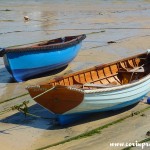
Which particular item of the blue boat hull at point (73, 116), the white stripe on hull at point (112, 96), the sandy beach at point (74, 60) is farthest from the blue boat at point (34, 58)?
the white stripe on hull at point (112, 96)

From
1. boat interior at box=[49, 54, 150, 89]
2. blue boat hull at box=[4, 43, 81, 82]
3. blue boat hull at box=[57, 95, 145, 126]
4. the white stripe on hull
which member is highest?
blue boat hull at box=[4, 43, 81, 82]

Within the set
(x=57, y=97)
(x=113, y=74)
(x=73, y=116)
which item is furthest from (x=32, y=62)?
(x=57, y=97)

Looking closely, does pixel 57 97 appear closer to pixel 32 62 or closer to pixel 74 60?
pixel 32 62

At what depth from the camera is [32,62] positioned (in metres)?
13.0

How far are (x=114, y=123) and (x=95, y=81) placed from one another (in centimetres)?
164

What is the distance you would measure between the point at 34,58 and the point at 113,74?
9.48ft

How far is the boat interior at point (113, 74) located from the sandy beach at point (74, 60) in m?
0.86

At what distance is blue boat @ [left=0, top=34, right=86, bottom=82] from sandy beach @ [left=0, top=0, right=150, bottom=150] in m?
0.32

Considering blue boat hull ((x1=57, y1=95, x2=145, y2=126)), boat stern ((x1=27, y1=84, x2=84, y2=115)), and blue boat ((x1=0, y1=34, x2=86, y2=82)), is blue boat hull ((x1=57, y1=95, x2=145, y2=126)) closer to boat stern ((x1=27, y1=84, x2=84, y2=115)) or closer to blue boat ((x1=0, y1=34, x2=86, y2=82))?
boat stern ((x1=27, y1=84, x2=84, y2=115))

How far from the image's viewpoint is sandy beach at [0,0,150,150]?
28.5 ft

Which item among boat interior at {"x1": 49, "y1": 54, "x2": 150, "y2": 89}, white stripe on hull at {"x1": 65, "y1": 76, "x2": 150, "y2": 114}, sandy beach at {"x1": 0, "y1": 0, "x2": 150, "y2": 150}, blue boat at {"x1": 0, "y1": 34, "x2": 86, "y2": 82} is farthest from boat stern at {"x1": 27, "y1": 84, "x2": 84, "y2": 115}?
blue boat at {"x1": 0, "y1": 34, "x2": 86, "y2": 82}

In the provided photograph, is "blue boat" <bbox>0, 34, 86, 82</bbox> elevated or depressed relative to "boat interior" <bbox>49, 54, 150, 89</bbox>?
elevated

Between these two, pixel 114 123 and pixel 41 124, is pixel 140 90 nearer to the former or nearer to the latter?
pixel 114 123

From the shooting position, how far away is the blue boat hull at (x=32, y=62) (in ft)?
41.5
